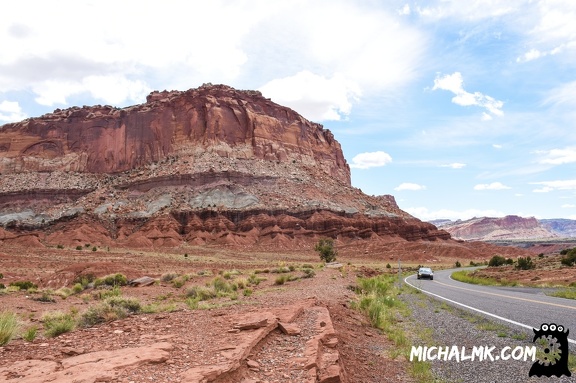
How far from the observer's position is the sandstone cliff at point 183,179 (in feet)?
261

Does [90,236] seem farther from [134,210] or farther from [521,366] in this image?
[521,366]

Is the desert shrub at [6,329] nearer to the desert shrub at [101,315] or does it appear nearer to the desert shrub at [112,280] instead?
the desert shrub at [101,315]

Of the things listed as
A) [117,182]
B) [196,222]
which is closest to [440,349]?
[196,222]

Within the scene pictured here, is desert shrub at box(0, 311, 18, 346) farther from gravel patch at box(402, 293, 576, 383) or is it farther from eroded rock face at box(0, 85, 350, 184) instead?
eroded rock face at box(0, 85, 350, 184)

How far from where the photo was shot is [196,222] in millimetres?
79625

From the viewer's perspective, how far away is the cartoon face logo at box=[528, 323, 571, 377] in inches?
247

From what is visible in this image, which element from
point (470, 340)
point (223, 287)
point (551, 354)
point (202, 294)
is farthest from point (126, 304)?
point (551, 354)

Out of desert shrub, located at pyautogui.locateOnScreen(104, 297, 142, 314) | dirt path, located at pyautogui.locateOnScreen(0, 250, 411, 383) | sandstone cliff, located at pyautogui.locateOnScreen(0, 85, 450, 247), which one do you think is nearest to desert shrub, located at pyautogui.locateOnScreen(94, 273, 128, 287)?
desert shrub, located at pyautogui.locateOnScreen(104, 297, 142, 314)

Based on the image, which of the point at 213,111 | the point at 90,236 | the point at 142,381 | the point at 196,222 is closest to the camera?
the point at 142,381

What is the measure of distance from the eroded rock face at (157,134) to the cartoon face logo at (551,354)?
311 ft

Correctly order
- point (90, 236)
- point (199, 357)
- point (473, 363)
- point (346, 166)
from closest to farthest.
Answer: point (199, 357) < point (473, 363) < point (90, 236) < point (346, 166)

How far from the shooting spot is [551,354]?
6906 millimetres

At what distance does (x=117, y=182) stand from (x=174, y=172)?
15554mm

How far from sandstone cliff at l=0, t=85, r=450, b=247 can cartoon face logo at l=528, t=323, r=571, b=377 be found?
67392 millimetres
